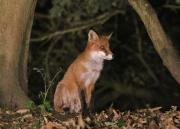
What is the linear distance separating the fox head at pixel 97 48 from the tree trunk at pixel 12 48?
6.70 ft

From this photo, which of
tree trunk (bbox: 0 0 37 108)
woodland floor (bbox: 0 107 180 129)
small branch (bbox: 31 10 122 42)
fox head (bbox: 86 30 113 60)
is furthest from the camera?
small branch (bbox: 31 10 122 42)

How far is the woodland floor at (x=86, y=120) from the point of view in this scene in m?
7.66

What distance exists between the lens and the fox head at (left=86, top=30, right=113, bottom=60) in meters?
11.3

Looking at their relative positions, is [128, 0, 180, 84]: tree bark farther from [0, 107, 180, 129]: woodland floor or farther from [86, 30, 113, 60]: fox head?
[0, 107, 180, 129]: woodland floor

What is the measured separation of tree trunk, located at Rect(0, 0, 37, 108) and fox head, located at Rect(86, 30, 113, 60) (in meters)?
2.04

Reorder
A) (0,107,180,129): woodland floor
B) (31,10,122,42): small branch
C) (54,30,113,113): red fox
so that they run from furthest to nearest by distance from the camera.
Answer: (31,10,122,42): small branch
(54,30,113,113): red fox
(0,107,180,129): woodland floor

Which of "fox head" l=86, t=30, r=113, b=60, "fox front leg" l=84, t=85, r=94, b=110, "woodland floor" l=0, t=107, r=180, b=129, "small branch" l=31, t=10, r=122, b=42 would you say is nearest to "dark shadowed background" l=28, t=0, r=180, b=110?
"small branch" l=31, t=10, r=122, b=42

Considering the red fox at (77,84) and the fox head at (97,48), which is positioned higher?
the fox head at (97,48)

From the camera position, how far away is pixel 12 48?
31.0 ft

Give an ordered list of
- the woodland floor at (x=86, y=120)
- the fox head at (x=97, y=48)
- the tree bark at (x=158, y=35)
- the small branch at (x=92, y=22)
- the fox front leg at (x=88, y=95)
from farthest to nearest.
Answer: the small branch at (x=92, y=22)
the fox head at (x=97, y=48)
the fox front leg at (x=88, y=95)
the tree bark at (x=158, y=35)
the woodland floor at (x=86, y=120)

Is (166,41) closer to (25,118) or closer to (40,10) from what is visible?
(25,118)

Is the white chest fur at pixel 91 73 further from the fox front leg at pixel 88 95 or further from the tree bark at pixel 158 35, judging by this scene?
the tree bark at pixel 158 35

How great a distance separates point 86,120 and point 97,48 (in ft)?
12.2

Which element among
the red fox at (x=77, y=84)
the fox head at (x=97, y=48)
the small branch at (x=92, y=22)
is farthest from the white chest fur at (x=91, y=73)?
the small branch at (x=92, y=22)
